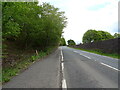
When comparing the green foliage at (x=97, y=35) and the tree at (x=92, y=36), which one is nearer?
the green foliage at (x=97, y=35)

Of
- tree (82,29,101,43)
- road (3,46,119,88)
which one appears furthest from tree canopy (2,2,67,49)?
tree (82,29,101,43)

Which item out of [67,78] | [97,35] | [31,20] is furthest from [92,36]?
[67,78]

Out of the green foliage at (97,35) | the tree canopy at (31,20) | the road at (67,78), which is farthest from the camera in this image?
the green foliage at (97,35)

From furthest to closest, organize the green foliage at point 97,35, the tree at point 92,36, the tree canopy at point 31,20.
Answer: the tree at point 92,36
the green foliage at point 97,35
the tree canopy at point 31,20

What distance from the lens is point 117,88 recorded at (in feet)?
16.2

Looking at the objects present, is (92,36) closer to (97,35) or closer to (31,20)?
(97,35)

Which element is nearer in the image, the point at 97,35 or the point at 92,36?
the point at 97,35

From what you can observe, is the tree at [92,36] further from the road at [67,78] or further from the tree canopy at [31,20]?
the road at [67,78]

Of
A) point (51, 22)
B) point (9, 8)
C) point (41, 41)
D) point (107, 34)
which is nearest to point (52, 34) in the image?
point (51, 22)

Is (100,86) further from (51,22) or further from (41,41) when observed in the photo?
(41,41)

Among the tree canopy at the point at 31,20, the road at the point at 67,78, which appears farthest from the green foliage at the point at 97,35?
the road at the point at 67,78

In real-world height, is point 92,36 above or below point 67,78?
above

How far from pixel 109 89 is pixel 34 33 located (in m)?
17.1

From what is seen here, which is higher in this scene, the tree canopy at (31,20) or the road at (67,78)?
the tree canopy at (31,20)
